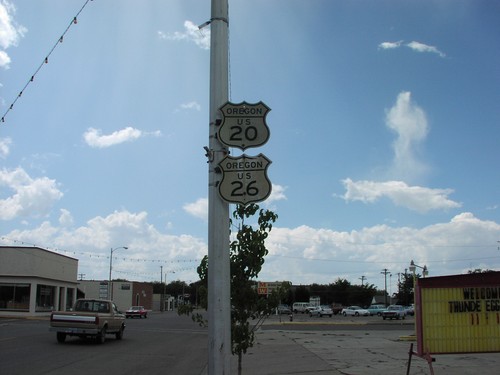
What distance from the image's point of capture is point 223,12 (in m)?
5.09

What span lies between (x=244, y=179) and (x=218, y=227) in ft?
1.64

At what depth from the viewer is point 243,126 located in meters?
4.90

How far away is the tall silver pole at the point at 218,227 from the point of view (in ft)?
14.9

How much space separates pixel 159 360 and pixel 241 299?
377 inches

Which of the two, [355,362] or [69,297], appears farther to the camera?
[69,297]

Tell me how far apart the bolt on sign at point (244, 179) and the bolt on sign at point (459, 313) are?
5873 millimetres

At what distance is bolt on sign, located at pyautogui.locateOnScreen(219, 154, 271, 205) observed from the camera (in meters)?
4.75

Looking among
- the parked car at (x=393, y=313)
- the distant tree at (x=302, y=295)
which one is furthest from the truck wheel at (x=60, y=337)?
the distant tree at (x=302, y=295)

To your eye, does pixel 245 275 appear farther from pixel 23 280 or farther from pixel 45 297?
pixel 45 297

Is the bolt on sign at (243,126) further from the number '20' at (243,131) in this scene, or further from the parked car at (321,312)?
the parked car at (321,312)

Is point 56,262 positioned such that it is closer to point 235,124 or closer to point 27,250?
point 27,250

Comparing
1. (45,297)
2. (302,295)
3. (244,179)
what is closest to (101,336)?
(244,179)

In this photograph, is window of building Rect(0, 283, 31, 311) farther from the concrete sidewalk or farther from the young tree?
the young tree

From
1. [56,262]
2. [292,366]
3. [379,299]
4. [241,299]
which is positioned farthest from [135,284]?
[241,299]
